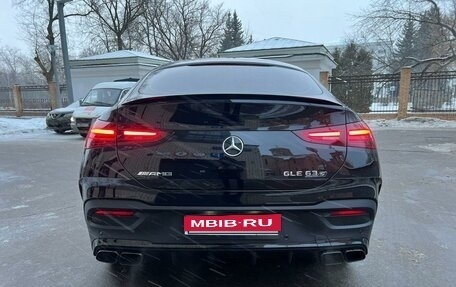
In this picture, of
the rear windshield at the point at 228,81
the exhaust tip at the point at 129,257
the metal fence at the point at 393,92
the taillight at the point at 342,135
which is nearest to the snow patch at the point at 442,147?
the metal fence at the point at 393,92

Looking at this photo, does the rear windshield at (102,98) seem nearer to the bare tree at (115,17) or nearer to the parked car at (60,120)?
the parked car at (60,120)

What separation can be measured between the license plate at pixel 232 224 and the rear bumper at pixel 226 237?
0.03 meters

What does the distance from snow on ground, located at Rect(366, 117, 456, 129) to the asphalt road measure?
29.6 ft

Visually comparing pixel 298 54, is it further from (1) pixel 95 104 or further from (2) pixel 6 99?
(2) pixel 6 99

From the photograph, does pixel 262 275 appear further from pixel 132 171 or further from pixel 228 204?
pixel 132 171

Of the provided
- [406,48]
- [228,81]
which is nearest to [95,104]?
[228,81]

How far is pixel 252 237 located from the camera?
221 centimetres

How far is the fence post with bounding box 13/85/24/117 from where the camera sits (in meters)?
21.7

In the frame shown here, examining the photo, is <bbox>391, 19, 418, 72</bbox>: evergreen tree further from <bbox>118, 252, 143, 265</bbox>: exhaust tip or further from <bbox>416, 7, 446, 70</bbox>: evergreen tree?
<bbox>118, 252, 143, 265</bbox>: exhaust tip

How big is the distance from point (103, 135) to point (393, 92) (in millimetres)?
16685

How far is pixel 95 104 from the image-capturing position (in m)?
12.2

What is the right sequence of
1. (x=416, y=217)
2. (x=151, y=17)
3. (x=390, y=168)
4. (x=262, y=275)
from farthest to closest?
(x=151, y=17) < (x=390, y=168) < (x=416, y=217) < (x=262, y=275)

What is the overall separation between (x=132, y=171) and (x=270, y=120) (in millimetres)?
861

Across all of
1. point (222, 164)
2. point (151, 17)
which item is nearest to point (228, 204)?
point (222, 164)
